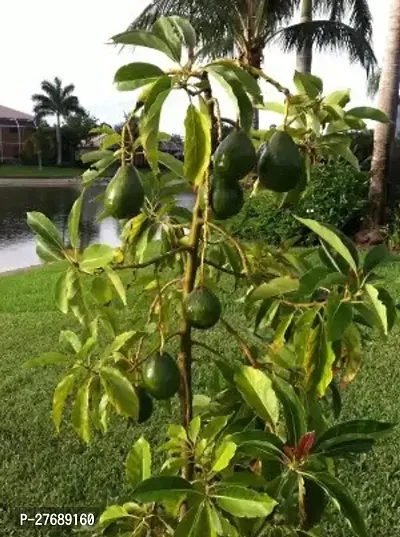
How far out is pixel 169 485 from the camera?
903mm

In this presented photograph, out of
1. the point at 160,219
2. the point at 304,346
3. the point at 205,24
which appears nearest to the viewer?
the point at 304,346

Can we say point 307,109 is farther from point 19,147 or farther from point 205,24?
point 19,147

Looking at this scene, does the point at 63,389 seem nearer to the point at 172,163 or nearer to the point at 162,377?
the point at 162,377

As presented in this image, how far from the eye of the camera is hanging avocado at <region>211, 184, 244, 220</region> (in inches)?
40.0

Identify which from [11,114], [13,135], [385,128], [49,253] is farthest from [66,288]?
[11,114]

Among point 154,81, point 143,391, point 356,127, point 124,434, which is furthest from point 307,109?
point 124,434

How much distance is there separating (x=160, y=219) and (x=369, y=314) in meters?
0.47

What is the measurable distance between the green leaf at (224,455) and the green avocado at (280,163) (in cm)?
38

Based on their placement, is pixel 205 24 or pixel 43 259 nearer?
pixel 43 259

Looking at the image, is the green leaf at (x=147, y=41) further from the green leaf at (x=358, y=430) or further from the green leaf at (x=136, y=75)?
the green leaf at (x=358, y=430)

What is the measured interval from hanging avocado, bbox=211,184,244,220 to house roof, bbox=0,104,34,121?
5393 cm

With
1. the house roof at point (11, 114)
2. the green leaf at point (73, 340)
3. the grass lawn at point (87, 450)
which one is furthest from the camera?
the house roof at point (11, 114)

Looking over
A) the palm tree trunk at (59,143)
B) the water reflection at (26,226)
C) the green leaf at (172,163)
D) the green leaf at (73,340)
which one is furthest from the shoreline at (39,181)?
the green leaf at (172,163)

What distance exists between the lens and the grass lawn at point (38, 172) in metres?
40.1
